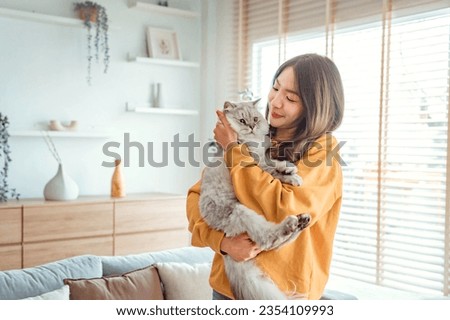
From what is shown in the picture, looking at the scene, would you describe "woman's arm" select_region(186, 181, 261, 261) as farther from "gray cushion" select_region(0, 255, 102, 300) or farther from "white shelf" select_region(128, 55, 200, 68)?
"white shelf" select_region(128, 55, 200, 68)

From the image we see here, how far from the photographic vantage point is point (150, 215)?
362 centimetres

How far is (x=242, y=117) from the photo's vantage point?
1.35 m

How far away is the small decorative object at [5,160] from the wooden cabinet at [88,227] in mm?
146

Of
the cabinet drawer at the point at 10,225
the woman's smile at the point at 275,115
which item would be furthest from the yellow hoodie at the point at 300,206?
the cabinet drawer at the point at 10,225

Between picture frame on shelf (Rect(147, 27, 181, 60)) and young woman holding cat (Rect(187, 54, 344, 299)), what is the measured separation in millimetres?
2821

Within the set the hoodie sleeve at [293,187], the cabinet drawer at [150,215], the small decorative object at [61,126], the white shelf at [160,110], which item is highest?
the white shelf at [160,110]

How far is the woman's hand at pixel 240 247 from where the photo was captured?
120 centimetres

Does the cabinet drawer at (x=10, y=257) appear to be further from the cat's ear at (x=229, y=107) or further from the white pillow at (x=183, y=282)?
the cat's ear at (x=229, y=107)

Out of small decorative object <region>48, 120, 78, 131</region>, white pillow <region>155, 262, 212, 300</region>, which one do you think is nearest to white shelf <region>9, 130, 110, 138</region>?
small decorative object <region>48, 120, 78, 131</region>

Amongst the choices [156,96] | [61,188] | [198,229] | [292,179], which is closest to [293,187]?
[292,179]

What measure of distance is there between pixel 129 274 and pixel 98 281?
16cm

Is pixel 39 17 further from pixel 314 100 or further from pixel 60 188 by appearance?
pixel 314 100

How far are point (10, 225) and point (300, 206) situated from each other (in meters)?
2.40
